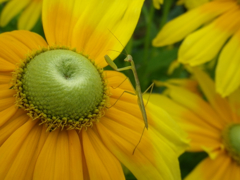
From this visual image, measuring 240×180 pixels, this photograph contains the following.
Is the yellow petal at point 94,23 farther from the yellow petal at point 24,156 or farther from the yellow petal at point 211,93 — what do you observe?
the yellow petal at point 211,93

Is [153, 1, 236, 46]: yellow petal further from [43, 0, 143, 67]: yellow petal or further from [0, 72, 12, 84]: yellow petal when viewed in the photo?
[0, 72, 12, 84]: yellow petal

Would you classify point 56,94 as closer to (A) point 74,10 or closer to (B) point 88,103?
(B) point 88,103

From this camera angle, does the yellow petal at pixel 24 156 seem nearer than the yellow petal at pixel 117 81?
Yes

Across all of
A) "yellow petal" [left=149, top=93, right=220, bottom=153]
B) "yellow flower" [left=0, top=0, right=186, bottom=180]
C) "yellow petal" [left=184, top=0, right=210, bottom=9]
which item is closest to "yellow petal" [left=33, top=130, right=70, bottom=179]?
"yellow flower" [left=0, top=0, right=186, bottom=180]

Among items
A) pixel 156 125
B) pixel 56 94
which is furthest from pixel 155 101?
pixel 56 94

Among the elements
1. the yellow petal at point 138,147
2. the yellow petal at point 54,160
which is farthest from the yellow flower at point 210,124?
the yellow petal at point 54,160

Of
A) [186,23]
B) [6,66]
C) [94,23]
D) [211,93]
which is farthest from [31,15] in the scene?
[211,93]
